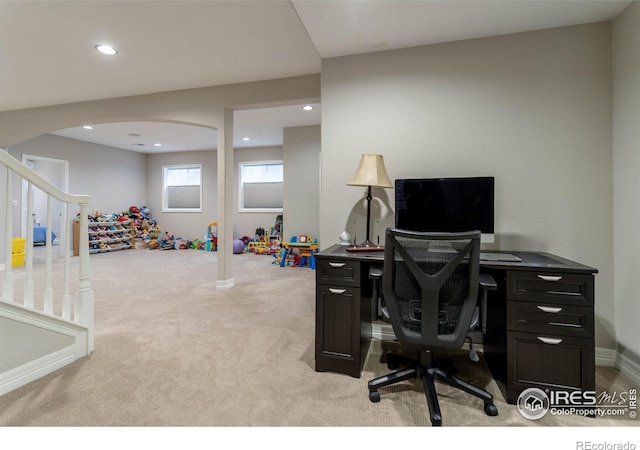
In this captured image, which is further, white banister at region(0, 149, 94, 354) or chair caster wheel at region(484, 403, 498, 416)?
white banister at region(0, 149, 94, 354)

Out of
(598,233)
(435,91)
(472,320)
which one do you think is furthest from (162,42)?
(598,233)

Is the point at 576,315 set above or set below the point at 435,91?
below

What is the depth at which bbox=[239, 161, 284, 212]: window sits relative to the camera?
7574mm

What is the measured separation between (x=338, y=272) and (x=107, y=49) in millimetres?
3291

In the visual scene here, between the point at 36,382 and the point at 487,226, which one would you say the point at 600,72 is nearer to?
the point at 487,226

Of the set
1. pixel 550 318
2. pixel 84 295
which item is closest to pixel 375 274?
pixel 550 318

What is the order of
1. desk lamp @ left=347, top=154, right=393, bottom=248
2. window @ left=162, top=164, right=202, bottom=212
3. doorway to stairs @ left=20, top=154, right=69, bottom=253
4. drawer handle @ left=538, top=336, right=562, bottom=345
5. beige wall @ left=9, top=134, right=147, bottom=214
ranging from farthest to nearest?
1. window @ left=162, top=164, right=202, bottom=212
2. beige wall @ left=9, top=134, right=147, bottom=214
3. doorway to stairs @ left=20, top=154, right=69, bottom=253
4. desk lamp @ left=347, top=154, right=393, bottom=248
5. drawer handle @ left=538, top=336, right=562, bottom=345

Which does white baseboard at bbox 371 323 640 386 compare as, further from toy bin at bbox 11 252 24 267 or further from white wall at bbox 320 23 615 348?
toy bin at bbox 11 252 24 267

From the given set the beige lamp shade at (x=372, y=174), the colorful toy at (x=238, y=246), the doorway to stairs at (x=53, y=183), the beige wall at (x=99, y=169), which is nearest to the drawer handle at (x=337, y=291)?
the beige lamp shade at (x=372, y=174)

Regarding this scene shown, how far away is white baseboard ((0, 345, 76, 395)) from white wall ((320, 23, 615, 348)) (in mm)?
2235

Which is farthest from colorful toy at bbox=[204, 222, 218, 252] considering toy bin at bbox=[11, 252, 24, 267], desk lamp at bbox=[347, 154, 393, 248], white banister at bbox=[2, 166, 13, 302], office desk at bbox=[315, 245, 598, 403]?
office desk at bbox=[315, 245, 598, 403]

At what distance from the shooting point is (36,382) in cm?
184

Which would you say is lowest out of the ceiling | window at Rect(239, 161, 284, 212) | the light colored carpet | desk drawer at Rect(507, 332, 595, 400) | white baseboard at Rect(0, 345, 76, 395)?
the light colored carpet
